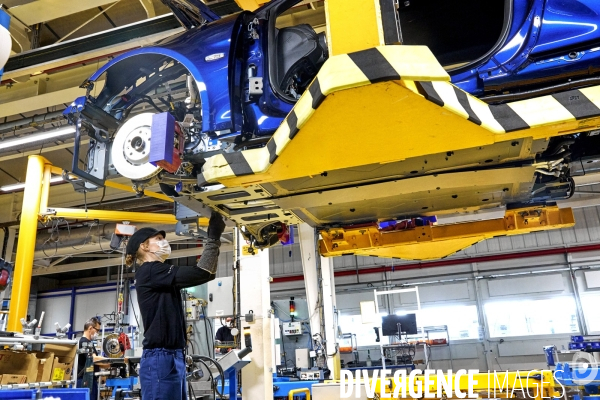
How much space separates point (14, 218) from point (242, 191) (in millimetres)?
11017

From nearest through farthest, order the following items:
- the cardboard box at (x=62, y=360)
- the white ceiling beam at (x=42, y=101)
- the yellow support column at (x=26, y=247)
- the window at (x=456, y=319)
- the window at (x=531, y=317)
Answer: the cardboard box at (x=62, y=360) < the yellow support column at (x=26, y=247) < the white ceiling beam at (x=42, y=101) < the window at (x=531, y=317) < the window at (x=456, y=319)

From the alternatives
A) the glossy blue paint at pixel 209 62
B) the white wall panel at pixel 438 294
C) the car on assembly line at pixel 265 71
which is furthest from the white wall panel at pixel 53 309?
the glossy blue paint at pixel 209 62

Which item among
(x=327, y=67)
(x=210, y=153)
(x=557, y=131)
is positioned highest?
(x=210, y=153)

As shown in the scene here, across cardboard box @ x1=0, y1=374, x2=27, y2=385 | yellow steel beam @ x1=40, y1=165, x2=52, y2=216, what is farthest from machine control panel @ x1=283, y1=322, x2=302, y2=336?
cardboard box @ x1=0, y1=374, x2=27, y2=385

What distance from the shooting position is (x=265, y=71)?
2.83 meters

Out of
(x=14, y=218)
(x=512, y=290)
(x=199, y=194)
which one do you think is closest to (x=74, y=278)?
(x=14, y=218)

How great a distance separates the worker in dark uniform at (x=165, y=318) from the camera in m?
2.54

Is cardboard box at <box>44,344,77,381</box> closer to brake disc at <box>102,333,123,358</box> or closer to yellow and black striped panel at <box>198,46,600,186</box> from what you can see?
brake disc at <box>102,333,123,358</box>

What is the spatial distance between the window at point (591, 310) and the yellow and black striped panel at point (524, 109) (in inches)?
517

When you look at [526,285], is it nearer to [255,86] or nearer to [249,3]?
[249,3]

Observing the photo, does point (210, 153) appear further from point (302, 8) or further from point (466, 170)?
point (302, 8)

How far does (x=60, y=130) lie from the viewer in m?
7.16

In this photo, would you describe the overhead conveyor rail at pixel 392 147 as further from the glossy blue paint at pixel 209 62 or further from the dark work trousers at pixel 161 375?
the dark work trousers at pixel 161 375

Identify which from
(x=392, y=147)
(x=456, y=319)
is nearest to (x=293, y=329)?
(x=456, y=319)
